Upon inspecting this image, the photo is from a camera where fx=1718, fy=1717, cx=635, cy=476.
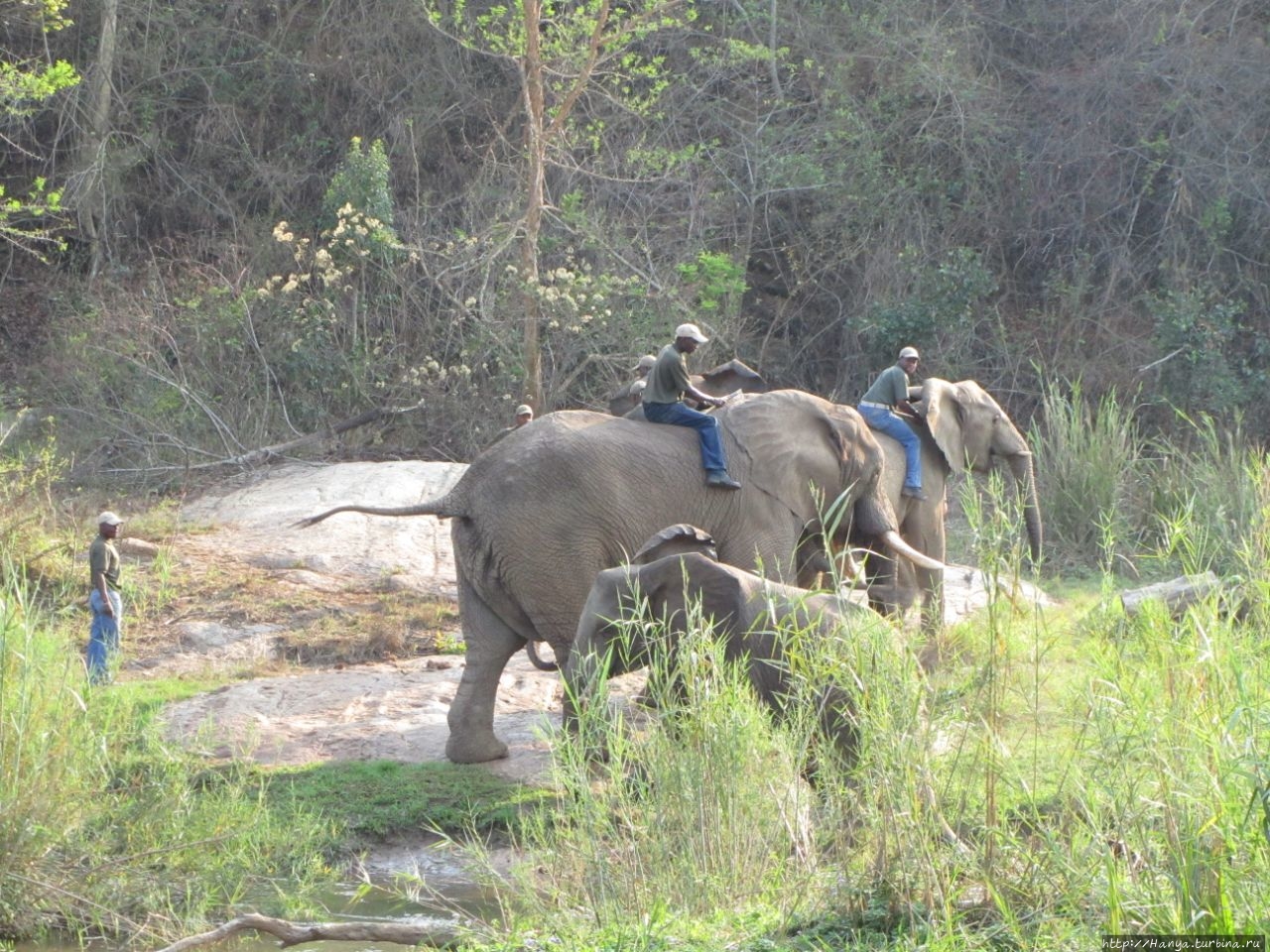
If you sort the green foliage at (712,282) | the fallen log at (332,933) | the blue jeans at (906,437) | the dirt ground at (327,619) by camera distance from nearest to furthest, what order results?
the fallen log at (332,933), the dirt ground at (327,619), the blue jeans at (906,437), the green foliage at (712,282)

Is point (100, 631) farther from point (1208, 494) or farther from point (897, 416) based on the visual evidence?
point (1208, 494)

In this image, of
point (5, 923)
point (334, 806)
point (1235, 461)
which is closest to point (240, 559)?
point (334, 806)

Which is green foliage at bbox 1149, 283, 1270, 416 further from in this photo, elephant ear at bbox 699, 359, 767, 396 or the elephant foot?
the elephant foot

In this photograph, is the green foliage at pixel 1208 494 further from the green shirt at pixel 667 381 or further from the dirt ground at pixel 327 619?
the green shirt at pixel 667 381

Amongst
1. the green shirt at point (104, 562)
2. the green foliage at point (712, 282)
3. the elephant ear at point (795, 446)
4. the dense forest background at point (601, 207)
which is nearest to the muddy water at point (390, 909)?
the elephant ear at point (795, 446)

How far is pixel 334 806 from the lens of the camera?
8594 mm

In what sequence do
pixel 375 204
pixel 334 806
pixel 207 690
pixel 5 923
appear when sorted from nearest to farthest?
pixel 5 923, pixel 334 806, pixel 207 690, pixel 375 204

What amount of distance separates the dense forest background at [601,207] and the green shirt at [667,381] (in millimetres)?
8463

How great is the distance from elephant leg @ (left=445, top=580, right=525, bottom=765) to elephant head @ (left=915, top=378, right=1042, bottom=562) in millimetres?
3889

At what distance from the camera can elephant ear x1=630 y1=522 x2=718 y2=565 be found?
8164 millimetres

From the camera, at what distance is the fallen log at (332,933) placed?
614cm

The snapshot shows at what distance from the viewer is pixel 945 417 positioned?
1212cm

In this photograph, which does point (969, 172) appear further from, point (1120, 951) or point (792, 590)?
point (1120, 951)

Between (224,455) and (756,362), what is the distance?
6.49 meters
